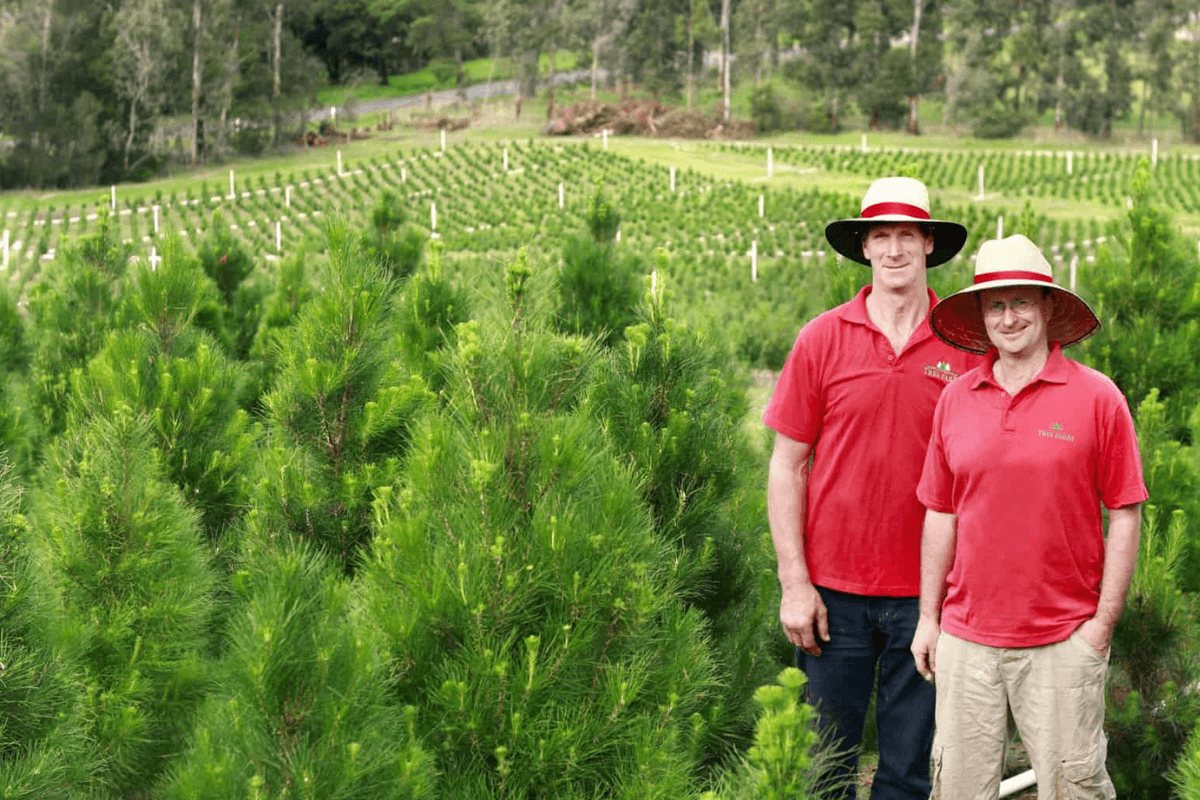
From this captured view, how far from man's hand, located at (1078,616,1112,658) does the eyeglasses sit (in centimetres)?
83

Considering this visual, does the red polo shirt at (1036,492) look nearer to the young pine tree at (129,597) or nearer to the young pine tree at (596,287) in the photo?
the young pine tree at (129,597)

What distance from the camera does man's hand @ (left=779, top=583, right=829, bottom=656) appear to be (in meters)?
4.17

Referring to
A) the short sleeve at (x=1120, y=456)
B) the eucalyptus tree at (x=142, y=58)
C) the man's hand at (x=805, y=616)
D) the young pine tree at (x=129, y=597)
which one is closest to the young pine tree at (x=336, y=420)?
the young pine tree at (x=129, y=597)

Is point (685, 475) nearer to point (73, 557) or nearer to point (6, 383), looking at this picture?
point (73, 557)

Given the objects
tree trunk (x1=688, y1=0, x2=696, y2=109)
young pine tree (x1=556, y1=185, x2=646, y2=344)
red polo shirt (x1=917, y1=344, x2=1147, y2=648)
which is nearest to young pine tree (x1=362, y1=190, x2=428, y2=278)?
young pine tree (x1=556, y1=185, x2=646, y2=344)

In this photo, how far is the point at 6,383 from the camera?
8086 millimetres

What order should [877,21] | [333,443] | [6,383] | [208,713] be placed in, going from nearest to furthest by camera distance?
[208,713]
[333,443]
[6,383]
[877,21]

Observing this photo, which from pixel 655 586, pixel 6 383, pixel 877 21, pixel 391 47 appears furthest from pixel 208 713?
pixel 391 47

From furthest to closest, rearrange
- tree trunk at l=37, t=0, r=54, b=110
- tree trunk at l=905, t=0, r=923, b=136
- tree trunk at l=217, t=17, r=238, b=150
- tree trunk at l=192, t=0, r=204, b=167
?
tree trunk at l=905, t=0, r=923, b=136, tree trunk at l=217, t=17, r=238, b=150, tree trunk at l=192, t=0, r=204, b=167, tree trunk at l=37, t=0, r=54, b=110

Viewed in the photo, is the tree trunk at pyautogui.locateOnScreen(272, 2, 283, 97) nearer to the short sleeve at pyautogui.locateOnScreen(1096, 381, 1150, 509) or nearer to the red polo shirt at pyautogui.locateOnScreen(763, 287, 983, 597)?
the red polo shirt at pyautogui.locateOnScreen(763, 287, 983, 597)

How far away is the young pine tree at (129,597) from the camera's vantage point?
465 centimetres

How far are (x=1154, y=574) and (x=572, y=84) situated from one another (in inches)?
2423

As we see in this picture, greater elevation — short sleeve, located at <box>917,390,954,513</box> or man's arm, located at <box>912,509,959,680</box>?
short sleeve, located at <box>917,390,954,513</box>

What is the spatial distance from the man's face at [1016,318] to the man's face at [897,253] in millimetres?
313
